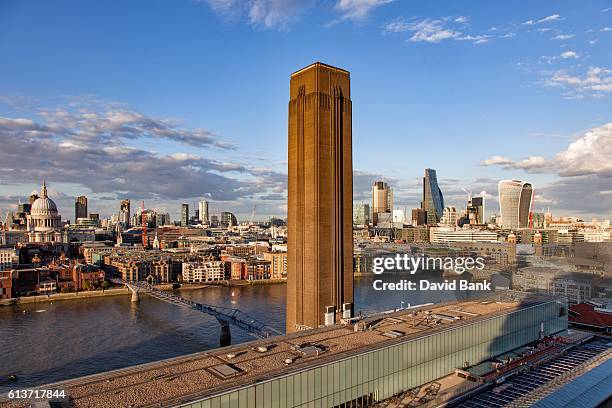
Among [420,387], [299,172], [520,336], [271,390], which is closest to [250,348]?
[271,390]

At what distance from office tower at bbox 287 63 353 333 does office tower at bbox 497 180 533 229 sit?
139910 mm

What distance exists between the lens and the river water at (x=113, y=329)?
3050 cm

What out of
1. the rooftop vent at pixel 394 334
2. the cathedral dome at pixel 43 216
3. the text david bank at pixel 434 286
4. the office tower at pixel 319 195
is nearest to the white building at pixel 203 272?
the text david bank at pixel 434 286

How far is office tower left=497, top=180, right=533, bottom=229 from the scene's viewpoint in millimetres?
152500

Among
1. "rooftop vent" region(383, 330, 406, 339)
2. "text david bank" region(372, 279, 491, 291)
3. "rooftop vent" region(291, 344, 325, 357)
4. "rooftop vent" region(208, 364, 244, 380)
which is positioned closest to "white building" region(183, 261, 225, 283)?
"text david bank" region(372, 279, 491, 291)

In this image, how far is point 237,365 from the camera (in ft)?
53.2

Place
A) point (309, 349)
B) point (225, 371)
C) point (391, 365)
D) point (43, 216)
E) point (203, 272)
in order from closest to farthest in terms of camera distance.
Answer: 1. point (225, 371)
2. point (309, 349)
3. point (391, 365)
4. point (203, 272)
5. point (43, 216)

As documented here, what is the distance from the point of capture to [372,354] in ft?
57.8

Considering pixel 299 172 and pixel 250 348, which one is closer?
pixel 250 348

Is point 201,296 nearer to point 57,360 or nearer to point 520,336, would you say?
point 57,360

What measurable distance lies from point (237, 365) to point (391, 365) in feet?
21.6

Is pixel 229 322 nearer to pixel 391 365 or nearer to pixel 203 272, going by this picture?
pixel 391 365

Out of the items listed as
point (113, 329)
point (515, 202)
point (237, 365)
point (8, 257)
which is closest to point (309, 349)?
point (237, 365)

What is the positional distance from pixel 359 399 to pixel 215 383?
6.15m
